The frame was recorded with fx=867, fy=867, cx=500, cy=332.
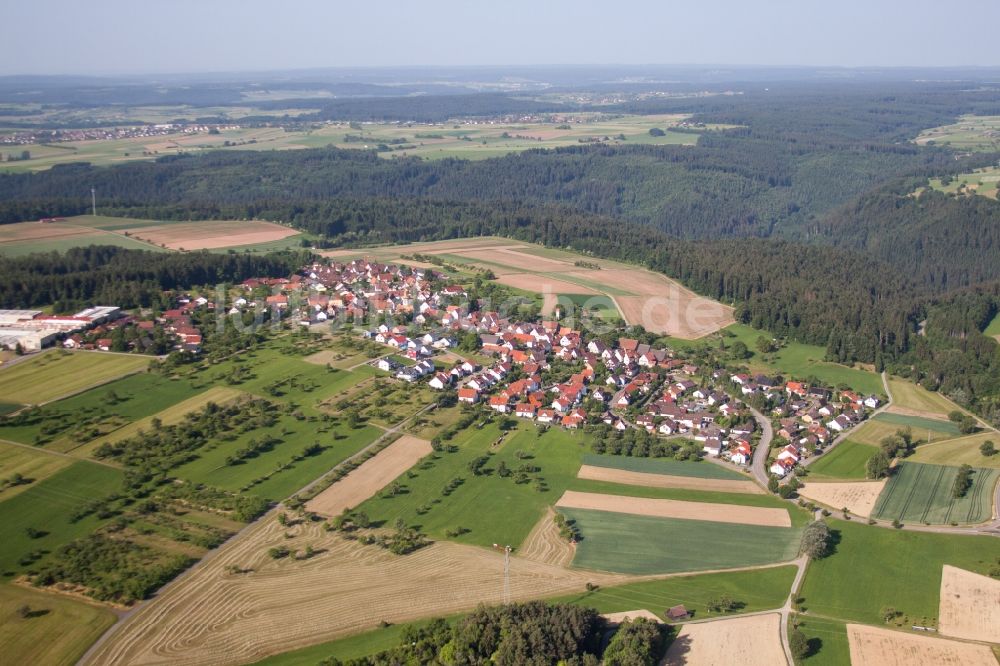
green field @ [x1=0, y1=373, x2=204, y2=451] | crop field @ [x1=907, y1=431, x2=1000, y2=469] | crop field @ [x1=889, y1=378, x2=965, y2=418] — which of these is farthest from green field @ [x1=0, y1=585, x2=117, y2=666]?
crop field @ [x1=889, y1=378, x2=965, y2=418]

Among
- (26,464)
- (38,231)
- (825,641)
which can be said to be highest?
(38,231)

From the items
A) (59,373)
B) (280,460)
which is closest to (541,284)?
(280,460)

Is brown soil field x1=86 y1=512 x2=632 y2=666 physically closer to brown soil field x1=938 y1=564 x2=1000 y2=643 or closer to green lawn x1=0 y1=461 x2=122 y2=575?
green lawn x1=0 y1=461 x2=122 y2=575

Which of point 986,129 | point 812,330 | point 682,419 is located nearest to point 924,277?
point 812,330

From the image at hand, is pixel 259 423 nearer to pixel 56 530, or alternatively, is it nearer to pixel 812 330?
pixel 56 530

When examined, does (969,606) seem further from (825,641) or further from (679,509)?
(679,509)

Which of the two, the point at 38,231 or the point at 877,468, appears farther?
the point at 38,231
